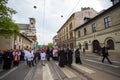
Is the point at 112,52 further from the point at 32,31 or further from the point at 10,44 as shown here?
the point at 32,31

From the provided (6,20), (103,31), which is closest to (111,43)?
(103,31)

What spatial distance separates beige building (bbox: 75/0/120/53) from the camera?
2084 centimetres

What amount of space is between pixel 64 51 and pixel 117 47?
35.8 ft

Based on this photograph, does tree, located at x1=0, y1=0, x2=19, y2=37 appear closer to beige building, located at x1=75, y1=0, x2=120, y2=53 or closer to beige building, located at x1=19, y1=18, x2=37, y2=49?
beige building, located at x1=75, y1=0, x2=120, y2=53

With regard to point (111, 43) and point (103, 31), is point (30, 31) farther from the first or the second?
point (111, 43)

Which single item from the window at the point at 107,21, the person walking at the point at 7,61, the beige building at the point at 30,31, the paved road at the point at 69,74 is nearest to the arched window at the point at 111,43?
the window at the point at 107,21

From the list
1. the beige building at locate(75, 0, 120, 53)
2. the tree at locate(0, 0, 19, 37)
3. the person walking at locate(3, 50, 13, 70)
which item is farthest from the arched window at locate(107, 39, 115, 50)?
the person walking at locate(3, 50, 13, 70)

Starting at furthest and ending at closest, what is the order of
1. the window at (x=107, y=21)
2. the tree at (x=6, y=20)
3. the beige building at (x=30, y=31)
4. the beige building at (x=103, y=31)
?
1. the beige building at (x=30, y=31)
2. the window at (x=107, y=21)
3. the beige building at (x=103, y=31)
4. the tree at (x=6, y=20)

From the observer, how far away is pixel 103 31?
24.6m

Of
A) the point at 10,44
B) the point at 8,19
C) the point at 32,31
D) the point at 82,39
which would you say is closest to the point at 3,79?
the point at 8,19

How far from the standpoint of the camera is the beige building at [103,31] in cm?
2084

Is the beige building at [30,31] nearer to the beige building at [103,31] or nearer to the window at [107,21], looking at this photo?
the beige building at [103,31]

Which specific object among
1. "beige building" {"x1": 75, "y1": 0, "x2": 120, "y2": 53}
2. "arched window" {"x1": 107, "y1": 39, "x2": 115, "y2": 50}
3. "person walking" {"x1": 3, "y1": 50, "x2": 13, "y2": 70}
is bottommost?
"person walking" {"x1": 3, "y1": 50, "x2": 13, "y2": 70}

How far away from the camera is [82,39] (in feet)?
116
